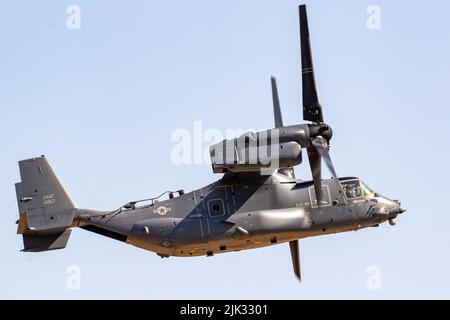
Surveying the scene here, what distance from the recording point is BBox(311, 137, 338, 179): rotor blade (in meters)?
38.0

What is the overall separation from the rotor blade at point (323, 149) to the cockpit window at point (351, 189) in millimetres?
2522

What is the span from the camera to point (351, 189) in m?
40.7

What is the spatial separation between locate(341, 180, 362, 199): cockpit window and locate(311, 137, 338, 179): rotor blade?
8.27 feet

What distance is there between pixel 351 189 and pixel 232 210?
5.03 metres

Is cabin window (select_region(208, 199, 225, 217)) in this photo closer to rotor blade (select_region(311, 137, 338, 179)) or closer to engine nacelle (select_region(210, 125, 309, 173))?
engine nacelle (select_region(210, 125, 309, 173))

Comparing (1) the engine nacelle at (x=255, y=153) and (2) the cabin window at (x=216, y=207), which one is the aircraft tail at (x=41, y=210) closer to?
(2) the cabin window at (x=216, y=207)

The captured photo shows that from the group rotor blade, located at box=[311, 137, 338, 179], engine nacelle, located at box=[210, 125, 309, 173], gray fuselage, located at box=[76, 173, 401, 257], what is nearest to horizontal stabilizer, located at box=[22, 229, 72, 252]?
gray fuselage, located at box=[76, 173, 401, 257]

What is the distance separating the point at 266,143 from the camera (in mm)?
37812

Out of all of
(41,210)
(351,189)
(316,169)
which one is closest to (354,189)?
(351,189)

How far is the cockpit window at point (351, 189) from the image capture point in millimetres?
40559

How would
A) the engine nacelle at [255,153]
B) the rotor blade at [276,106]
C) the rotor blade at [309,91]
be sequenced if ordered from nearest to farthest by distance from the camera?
the engine nacelle at [255,153] < the rotor blade at [309,91] < the rotor blade at [276,106]

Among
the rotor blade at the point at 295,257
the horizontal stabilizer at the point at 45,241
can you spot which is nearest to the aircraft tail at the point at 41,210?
the horizontal stabilizer at the point at 45,241
